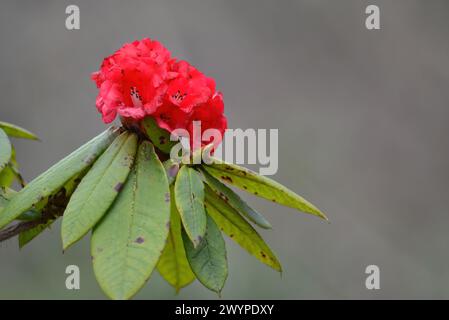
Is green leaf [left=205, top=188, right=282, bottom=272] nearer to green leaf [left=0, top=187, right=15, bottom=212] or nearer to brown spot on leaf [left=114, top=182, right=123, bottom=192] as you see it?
brown spot on leaf [left=114, top=182, right=123, bottom=192]

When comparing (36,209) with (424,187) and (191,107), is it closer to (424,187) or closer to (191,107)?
(191,107)

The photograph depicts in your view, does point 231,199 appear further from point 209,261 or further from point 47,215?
point 47,215

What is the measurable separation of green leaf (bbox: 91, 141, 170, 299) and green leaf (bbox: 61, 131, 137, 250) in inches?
0.6

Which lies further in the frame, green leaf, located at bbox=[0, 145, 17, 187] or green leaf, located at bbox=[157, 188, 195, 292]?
green leaf, located at bbox=[0, 145, 17, 187]

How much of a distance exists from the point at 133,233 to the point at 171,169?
0.18 metres

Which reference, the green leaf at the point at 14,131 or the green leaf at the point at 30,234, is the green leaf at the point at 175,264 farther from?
the green leaf at the point at 14,131

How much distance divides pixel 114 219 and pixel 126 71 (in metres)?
0.26

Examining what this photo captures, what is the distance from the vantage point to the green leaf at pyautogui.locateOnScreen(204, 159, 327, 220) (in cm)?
101

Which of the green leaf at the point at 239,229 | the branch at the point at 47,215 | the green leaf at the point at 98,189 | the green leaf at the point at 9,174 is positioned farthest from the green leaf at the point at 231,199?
the green leaf at the point at 9,174

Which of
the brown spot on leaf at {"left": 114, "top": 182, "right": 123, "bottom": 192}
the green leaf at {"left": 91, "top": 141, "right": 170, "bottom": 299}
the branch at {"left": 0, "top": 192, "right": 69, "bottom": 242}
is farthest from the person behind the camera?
the branch at {"left": 0, "top": 192, "right": 69, "bottom": 242}

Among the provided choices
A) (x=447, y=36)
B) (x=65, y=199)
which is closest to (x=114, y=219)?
(x=65, y=199)

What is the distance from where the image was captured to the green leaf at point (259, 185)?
3.33 ft

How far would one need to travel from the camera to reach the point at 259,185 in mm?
1044

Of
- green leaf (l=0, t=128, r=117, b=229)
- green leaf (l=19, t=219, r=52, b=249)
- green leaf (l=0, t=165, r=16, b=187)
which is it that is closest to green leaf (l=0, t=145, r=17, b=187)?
green leaf (l=0, t=165, r=16, b=187)
